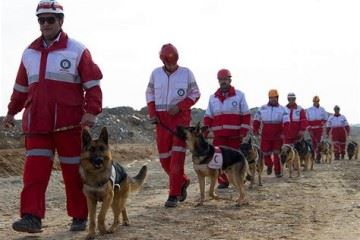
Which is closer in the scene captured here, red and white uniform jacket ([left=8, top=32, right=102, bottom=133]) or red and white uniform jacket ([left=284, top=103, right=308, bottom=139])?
red and white uniform jacket ([left=8, top=32, right=102, bottom=133])

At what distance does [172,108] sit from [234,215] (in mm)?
1781

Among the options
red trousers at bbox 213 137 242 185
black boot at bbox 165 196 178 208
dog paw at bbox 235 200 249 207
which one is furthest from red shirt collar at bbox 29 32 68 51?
red trousers at bbox 213 137 242 185

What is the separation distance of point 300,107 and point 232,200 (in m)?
8.19

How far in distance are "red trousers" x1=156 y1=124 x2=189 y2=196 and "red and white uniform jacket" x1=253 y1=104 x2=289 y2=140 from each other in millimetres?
6257

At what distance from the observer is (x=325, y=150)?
2278 cm

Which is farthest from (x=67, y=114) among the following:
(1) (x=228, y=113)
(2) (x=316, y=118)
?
(2) (x=316, y=118)

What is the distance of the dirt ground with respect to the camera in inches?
268

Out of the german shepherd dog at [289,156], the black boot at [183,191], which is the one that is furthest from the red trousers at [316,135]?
the black boot at [183,191]

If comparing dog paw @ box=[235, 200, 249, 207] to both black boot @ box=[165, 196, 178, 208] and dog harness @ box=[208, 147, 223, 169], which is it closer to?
dog harness @ box=[208, 147, 223, 169]

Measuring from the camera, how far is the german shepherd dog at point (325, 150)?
74.7 ft

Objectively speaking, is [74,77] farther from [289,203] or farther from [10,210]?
[289,203]

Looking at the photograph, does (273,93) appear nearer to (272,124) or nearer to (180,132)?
(272,124)

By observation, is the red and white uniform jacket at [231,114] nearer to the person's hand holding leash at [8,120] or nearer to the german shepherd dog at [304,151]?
the person's hand holding leash at [8,120]

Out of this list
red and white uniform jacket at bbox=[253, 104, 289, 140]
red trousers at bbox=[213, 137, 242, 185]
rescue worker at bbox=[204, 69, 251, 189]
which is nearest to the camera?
rescue worker at bbox=[204, 69, 251, 189]
